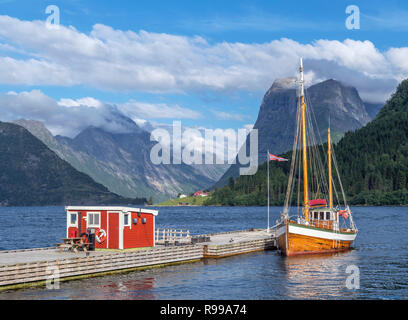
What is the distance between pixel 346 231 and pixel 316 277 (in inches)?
1038

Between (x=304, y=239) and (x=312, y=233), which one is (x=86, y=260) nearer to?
(x=304, y=239)

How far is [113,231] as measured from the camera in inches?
2032

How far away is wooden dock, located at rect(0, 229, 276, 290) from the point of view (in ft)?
132

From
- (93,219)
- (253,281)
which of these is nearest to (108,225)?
(93,219)

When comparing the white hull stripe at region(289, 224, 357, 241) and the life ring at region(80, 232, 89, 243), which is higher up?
the life ring at region(80, 232, 89, 243)

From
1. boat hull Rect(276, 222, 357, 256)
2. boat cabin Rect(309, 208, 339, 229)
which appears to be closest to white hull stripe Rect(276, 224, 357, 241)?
boat hull Rect(276, 222, 357, 256)

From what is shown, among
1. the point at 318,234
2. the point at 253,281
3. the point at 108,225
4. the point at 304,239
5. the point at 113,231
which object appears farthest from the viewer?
the point at 318,234

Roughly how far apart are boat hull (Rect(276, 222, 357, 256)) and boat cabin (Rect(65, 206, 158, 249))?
20.5 m

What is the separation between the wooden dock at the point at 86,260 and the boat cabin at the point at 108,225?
1.17m

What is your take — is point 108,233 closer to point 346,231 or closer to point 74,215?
point 74,215

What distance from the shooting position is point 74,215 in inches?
2092

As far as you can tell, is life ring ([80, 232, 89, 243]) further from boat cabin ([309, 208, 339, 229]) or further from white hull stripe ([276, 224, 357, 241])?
boat cabin ([309, 208, 339, 229])

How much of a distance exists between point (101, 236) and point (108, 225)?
1.33 metres
